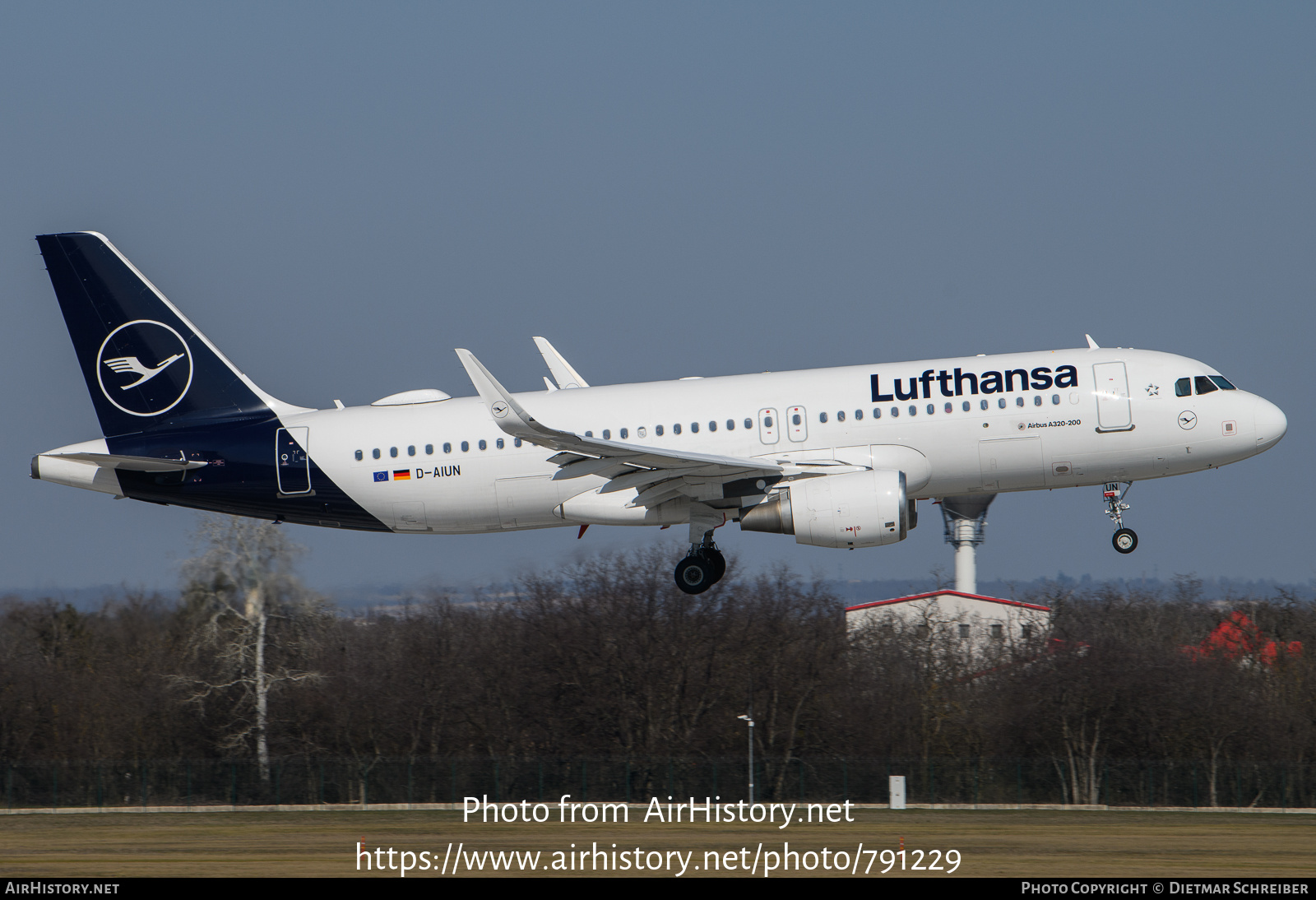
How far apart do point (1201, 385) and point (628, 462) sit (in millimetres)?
12767

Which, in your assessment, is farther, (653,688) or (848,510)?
(653,688)

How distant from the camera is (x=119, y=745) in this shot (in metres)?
73.3

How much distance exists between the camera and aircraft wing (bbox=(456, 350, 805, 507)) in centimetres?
2881

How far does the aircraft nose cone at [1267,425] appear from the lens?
32.3 meters

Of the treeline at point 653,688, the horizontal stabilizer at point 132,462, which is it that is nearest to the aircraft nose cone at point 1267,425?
the horizontal stabilizer at point 132,462

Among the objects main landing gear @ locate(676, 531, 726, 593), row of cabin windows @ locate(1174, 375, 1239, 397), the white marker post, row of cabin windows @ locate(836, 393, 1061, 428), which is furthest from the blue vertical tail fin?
the white marker post

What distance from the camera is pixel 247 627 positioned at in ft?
223

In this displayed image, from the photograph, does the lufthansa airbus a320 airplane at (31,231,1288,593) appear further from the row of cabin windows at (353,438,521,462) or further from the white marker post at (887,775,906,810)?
the white marker post at (887,775,906,810)

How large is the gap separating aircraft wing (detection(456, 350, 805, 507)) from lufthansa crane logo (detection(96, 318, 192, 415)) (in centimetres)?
993

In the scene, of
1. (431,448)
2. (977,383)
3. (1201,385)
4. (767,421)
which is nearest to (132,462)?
(431,448)

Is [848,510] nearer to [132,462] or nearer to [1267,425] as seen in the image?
[1267,425]

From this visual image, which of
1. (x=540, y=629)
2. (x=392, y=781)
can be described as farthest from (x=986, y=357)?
(x=540, y=629)
